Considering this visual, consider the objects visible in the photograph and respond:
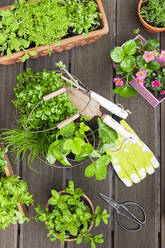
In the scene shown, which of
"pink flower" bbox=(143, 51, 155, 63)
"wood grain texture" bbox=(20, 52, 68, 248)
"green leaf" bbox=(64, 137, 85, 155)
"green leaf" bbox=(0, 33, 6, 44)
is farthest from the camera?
"wood grain texture" bbox=(20, 52, 68, 248)

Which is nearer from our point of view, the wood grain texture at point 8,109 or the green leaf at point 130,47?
the green leaf at point 130,47

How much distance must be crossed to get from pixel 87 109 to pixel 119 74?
332 millimetres

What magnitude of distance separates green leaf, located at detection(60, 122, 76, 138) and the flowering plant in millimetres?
315

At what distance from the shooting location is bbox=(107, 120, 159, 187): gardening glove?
1299mm

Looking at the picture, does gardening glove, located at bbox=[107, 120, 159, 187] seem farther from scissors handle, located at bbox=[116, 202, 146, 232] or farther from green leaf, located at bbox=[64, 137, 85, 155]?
green leaf, located at bbox=[64, 137, 85, 155]

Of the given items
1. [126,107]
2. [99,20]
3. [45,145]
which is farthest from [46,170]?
[99,20]

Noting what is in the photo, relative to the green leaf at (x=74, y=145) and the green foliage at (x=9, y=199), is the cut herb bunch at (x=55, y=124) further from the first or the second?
the green foliage at (x=9, y=199)

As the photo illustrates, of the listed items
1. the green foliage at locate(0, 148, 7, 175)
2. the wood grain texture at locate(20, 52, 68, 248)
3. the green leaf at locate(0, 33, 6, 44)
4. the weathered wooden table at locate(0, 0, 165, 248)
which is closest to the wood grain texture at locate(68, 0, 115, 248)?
the weathered wooden table at locate(0, 0, 165, 248)

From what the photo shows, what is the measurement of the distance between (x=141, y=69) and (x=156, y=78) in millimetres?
97

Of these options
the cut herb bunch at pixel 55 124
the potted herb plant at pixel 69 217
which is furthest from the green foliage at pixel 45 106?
the potted herb plant at pixel 69 217

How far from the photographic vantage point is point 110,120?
104 centimetres

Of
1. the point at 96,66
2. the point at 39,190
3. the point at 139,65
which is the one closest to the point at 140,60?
the point at 139,65

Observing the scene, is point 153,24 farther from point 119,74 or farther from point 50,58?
point 50,58

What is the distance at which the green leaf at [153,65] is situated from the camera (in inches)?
46.2
